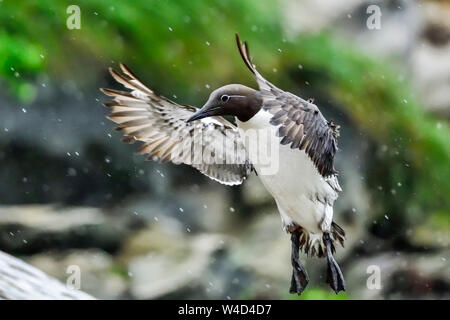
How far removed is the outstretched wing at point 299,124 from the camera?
2.03 metres

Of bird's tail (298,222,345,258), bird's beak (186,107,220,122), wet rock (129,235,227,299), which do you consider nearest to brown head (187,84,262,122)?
bird's beak (186,107,220,122)

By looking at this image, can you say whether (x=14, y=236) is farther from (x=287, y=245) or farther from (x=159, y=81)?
(x=287, y=245)

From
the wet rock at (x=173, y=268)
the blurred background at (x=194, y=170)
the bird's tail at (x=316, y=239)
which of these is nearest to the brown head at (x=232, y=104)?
the bird's tail at (x=316, y=239)

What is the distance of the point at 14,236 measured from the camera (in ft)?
10.2

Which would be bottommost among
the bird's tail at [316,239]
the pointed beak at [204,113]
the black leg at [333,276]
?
the black leg at [333,276]

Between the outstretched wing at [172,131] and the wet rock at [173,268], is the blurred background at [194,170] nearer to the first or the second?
the wet rock at [173,268]

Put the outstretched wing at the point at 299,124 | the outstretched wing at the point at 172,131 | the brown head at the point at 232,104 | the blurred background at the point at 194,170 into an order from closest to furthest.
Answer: the outstretched wing at the point at 299,124 < the brown head at the point at 232,104 < the outstretched wing at the point at 172,131 < the blurred background at the point at 194,170

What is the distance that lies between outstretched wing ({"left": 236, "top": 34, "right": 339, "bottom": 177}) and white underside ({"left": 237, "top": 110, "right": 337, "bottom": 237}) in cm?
5

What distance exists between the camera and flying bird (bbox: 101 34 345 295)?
83.3 inches

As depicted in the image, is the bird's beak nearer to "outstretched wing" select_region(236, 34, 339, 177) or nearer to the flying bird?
the flying bird

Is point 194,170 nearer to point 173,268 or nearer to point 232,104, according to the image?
point 173,268

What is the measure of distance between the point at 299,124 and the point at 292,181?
10.8 inches

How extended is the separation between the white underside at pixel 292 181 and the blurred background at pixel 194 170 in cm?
90
